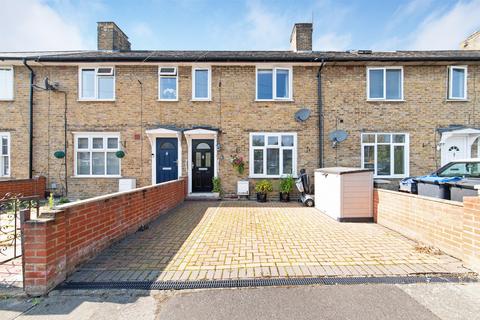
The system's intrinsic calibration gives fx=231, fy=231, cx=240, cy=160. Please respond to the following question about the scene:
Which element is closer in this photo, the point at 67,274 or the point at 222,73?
the point at 67,274

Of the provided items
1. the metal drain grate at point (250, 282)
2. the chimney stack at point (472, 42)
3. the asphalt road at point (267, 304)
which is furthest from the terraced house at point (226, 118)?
the asphalt road at point (267, 304)

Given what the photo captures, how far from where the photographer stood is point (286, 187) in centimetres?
896

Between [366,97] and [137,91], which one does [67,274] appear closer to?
[137,91]

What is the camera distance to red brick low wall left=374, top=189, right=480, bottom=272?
3403 millimetres

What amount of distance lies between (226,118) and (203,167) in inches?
89.6

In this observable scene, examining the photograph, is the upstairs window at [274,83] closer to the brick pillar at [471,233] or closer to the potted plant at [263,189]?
the potted plant at [263,189]

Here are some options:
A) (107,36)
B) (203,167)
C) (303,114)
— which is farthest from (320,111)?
(107,36)

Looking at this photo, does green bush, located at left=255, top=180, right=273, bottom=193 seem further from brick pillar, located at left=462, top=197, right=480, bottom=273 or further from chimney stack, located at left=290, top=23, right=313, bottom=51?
chimney stack, located at left=290, top=23, right=313, bottom=51

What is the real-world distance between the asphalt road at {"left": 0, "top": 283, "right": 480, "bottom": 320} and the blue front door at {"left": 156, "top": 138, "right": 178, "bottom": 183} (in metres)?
7.04

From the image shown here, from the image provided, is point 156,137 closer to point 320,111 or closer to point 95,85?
point 95,85

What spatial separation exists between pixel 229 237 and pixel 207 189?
5092 mm

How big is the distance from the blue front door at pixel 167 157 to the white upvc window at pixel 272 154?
3242 millimetres

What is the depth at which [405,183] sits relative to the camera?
867 cm

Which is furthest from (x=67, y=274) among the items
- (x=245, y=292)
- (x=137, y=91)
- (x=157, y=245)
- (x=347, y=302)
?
(x=137, y=91)
